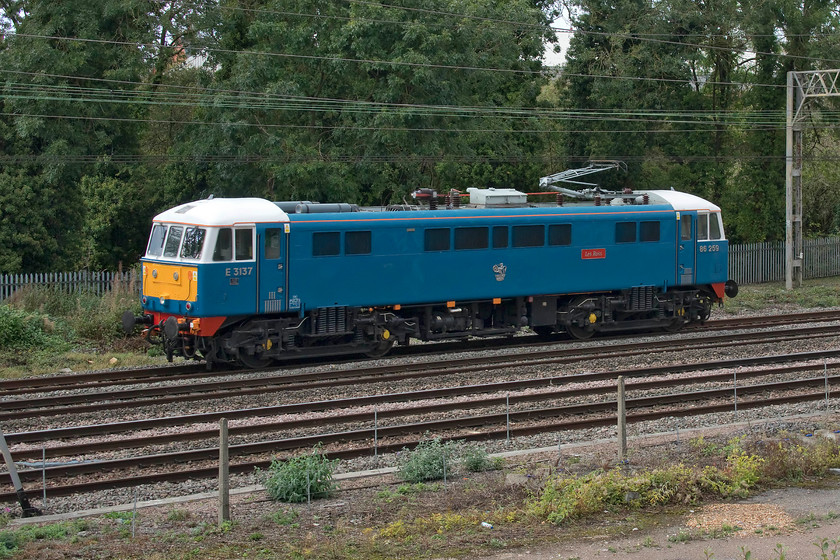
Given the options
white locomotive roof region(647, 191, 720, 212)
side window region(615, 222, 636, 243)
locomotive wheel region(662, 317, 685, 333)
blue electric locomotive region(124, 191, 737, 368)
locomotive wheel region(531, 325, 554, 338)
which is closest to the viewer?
blue electric locomotive region(124, 191, 737, 368)

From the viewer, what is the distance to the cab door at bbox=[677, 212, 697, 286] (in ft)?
83.6

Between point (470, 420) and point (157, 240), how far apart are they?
28.9ft

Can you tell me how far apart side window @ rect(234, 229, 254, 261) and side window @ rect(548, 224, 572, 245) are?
749 cm

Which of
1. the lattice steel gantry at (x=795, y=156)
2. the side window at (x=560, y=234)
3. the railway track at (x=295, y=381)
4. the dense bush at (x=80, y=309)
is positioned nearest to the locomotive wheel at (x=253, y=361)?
the railway track at (x=295, y=381)

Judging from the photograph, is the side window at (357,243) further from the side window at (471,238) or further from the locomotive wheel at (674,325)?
the locomotive wheel at (674,325)

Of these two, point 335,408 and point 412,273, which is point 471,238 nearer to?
point 412,273

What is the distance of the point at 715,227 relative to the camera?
1029 inches

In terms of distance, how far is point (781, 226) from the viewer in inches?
1679

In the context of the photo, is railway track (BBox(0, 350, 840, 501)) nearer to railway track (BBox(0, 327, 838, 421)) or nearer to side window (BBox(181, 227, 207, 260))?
railway track (BBox(0, 327, 838, 421))

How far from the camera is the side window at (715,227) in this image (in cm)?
2606

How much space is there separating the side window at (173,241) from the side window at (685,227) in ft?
42.2

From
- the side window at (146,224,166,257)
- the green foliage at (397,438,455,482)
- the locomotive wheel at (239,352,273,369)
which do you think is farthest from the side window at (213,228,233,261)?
the green foliage at (397,438,455,482)

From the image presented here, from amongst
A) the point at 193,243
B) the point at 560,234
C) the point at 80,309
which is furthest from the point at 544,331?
the point at 80,309

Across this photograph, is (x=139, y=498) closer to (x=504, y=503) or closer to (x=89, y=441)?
(x=89, y=441)
